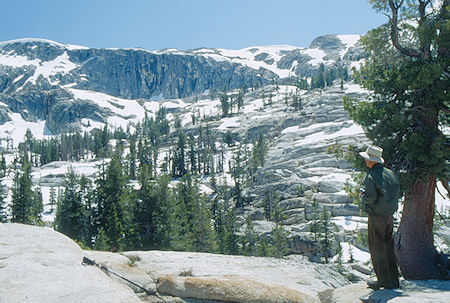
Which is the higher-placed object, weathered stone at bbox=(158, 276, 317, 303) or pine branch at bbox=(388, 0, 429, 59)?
pine branch at bbox=(388, 0, 429, 59)

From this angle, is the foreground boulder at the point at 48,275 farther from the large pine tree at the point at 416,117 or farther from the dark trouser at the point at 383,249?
the large pine tree at the point at 416,117

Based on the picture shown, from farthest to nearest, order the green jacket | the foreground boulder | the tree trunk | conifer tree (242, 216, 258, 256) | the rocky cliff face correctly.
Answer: conifer tree (242, 216, 258, 256)
the tree trunk
the green jacket
the rocky cliff face
the foreground boulder

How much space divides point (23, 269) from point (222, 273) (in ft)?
11.8

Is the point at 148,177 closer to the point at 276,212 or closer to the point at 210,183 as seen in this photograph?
the point at 276,212

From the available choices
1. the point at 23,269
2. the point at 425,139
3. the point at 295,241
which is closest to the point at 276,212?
the point at 295,241

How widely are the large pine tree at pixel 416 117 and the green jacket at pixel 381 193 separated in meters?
2.95

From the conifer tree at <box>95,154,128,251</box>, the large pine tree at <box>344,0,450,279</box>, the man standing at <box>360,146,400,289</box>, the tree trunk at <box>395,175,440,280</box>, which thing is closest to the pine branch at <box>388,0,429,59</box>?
the large pine tree at <box>344,0,450,279</box>

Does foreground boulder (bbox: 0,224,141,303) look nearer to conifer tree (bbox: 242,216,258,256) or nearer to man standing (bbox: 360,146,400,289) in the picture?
man standing (bbox: 360,146,400,289)

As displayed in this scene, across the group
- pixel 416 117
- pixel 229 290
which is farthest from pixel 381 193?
pixel 416 117

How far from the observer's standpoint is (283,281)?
22.1 feet

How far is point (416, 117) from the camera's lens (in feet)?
29.1

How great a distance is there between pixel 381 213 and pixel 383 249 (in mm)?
696

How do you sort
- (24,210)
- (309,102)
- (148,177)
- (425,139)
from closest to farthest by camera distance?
Answer: (425,139) → (148,177) → (24,210) → (309,102)

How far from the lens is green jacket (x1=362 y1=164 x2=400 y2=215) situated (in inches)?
227
